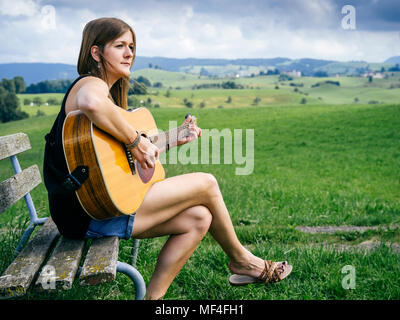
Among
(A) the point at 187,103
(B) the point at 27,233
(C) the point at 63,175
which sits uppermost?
(C) the point at 63,175

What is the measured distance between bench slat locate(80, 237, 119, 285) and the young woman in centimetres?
17

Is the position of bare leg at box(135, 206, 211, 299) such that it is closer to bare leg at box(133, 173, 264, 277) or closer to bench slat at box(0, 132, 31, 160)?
bare leg at box(133, 173, 264, 277)

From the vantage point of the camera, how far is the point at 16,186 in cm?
264

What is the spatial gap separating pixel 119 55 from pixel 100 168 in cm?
78

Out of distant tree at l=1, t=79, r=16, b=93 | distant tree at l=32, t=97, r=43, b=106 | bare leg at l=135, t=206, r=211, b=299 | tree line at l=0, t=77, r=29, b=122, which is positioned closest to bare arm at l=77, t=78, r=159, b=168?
bare leg at l=135, t=206, r=211, b=299

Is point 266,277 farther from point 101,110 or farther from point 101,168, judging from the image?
point 101,110

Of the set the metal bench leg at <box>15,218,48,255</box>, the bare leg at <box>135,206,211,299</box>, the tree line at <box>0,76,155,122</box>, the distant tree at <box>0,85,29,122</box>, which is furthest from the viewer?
the tree line at <box>0,76,155,122</box>

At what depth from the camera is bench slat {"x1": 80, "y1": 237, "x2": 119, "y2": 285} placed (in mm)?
1864

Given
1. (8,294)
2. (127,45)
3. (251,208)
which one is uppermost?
(127,45)

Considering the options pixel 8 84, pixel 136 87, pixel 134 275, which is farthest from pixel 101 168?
pixel 8 84
